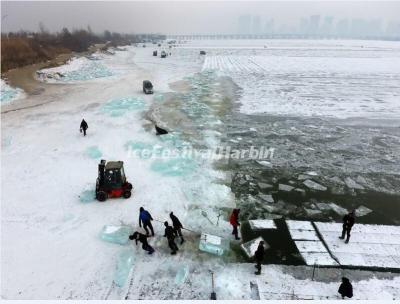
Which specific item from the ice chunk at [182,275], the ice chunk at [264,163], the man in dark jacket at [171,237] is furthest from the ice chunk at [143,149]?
the ice chunk at [182,275]

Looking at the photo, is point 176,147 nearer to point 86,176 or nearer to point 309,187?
point 86,176

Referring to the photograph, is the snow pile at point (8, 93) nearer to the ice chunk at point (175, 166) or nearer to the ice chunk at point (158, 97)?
the ice chunk at point (158, 97)

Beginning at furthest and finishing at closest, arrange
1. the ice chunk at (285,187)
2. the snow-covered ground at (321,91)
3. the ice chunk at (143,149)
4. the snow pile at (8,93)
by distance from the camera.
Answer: the snow pile at (8,93)
the snow-covered ground at (321,91)
the ice chunk at (143,149)
the ice chunk at (285,187)

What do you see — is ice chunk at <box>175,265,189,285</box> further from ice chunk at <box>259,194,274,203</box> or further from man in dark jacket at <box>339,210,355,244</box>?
man in dark jacket at <box>339,210,355,244</box>

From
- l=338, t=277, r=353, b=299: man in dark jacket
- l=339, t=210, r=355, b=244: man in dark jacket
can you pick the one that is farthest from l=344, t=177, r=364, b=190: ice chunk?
l=338, t=277, r=353, b=299: man in dark jacket

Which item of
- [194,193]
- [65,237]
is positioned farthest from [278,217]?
[65,237]

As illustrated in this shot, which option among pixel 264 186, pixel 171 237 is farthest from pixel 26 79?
pixel 171 237
